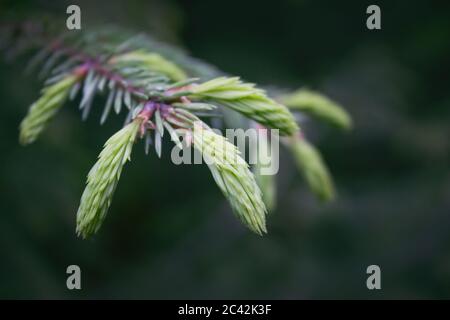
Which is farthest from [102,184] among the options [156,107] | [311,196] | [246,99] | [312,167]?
[311,196]

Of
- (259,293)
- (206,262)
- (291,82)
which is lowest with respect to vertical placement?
(259,293)

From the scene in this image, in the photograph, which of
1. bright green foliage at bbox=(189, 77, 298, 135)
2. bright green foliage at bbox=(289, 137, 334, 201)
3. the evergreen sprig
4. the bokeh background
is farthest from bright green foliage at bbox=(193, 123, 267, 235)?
the bokeh background

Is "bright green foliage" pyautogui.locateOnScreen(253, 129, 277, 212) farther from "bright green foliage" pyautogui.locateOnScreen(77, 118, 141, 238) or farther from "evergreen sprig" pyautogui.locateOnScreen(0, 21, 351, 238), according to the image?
"bright green foliage" pyautogui.locateOnScreen(77, 118, 141, 238)

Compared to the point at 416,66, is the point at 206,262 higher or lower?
lower

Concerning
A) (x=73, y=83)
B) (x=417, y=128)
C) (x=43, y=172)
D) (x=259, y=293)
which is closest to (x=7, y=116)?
(x=43, y=172)

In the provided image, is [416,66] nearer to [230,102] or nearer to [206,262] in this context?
[206,262]

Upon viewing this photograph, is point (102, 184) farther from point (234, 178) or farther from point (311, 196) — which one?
point (311, 196)
